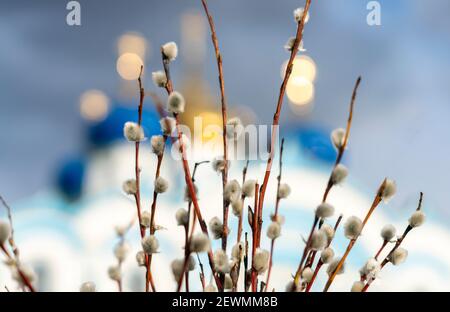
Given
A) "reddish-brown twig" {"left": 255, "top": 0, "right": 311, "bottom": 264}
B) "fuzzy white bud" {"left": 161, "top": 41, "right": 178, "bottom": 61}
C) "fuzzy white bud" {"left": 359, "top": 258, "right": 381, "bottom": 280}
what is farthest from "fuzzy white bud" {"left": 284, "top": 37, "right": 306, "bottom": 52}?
"fuzzy white bud" {"left": 359, "top": 258, "right": 381, "bottom": 280}

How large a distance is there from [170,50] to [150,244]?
0.57ft

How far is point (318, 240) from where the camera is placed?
41 centimetres

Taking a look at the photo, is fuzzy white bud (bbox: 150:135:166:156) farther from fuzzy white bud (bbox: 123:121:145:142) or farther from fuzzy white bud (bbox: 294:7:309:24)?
fuzzy white bud (bbox: 294:7:309:24)

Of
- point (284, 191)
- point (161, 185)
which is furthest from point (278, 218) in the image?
point (161, 185)

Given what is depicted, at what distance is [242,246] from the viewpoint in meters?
0.46

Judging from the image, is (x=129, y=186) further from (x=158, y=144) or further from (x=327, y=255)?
(x=327, y=255)

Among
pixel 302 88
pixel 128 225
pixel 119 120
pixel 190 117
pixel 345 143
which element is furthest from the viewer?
pixel 190 117

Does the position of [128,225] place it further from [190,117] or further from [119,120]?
[190,117]

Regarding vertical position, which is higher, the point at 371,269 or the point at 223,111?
the point at 223,111

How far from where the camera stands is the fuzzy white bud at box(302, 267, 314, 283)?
0.45 m

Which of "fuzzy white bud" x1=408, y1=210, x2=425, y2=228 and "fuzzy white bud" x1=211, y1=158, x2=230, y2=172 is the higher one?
"fuzzy white bud" x1=211, y1=158, x2=230, y2=172

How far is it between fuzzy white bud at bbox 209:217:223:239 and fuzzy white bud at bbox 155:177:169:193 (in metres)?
0.05
